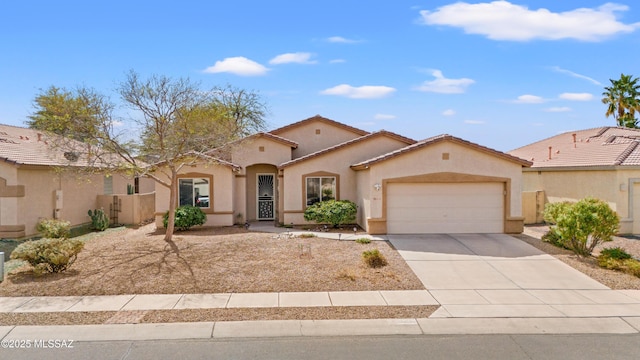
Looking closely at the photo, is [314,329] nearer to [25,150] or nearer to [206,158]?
[206,158]

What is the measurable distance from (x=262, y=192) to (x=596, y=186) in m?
16.4

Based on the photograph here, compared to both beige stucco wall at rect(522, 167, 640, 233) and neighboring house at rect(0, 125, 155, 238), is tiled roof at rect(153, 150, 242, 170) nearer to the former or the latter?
neighboring house at rect(0, 125, 155, 238)

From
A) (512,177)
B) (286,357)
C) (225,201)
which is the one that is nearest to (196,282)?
(286,357)

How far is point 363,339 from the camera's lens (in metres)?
7.88

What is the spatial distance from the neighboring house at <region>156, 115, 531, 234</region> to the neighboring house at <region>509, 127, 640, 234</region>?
4889mm

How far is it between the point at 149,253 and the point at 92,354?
23.0 ft

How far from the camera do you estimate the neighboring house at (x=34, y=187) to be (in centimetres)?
1764

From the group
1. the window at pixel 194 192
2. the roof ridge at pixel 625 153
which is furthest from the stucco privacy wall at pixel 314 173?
the roof ridge at pixel 625 153

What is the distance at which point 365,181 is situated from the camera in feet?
62.5

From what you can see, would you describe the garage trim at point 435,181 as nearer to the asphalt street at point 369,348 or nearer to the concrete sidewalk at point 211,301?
the concrete sidewalk at point 211,301

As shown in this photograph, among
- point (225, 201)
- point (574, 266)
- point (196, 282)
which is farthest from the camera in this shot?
point (225, 201)

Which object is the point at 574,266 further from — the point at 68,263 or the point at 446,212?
the point at 68,263

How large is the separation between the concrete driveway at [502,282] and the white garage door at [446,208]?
1.46 meters

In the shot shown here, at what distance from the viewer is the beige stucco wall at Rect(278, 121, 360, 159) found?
24.9m
